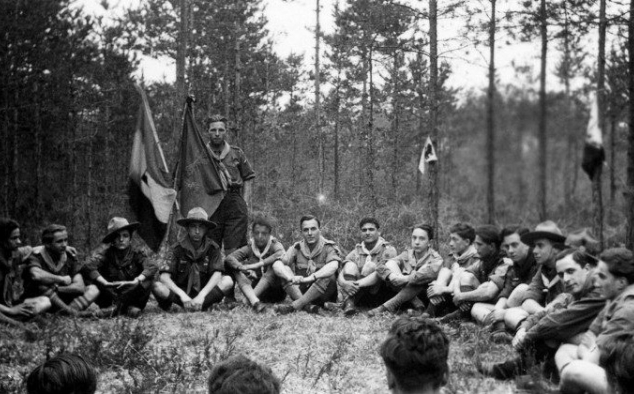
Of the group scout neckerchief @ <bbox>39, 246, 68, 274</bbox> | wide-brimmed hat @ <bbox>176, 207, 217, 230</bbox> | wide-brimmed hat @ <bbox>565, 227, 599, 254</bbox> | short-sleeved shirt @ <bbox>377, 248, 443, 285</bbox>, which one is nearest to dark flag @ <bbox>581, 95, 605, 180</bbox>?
wide-brimmed hat @ <bbox>565, 227, 599, 254</bbox>

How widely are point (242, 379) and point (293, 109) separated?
20998mm

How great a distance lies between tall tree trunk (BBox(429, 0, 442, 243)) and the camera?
39.8ft

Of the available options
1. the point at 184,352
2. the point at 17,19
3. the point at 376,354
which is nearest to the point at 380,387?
the point at 376,354

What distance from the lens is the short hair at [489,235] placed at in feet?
22.6

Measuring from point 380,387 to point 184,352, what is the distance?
183 cm

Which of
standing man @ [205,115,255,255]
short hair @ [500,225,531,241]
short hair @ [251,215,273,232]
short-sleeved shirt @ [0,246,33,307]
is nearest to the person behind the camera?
short hair @ [500,225,531,241]

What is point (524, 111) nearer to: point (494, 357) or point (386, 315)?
point (494, 357)

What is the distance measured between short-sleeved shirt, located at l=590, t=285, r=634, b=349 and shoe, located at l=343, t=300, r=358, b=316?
11.2 ft

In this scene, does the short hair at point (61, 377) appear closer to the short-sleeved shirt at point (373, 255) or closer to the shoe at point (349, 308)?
the shoe at point (349, 308)

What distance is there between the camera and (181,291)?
7.68m

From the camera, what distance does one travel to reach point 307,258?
818 centimetres

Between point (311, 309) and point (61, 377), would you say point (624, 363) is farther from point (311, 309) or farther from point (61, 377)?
point (311, 309)

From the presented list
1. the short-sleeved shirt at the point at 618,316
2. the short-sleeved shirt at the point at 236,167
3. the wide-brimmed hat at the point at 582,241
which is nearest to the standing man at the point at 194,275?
the short-sleeved shirt at the point at 236,167

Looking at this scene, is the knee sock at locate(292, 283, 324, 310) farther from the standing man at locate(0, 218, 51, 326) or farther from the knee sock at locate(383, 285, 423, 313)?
the standing man at locate(0, 218, 51, 326)
